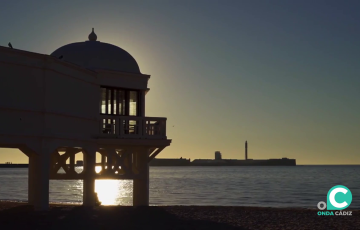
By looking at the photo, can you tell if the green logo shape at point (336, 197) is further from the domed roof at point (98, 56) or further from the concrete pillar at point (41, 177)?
the concrete pillar at point (41, 177)

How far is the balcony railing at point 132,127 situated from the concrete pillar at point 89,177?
107 cm

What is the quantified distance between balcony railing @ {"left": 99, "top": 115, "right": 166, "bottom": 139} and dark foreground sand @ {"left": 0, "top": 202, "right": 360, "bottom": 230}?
4.28m

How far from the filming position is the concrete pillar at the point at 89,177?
2514 centimetres

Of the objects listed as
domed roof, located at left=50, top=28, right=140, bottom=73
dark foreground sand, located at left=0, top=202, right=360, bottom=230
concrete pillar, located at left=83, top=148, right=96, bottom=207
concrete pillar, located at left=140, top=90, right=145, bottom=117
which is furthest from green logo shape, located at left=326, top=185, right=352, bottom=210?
domed roof, located at left=50, top=28, right=140, bottom=73

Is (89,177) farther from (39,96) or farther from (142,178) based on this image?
(39,96)

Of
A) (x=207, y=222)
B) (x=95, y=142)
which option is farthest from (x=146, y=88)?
(x=207, y=222)

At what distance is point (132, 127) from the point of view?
2636 centimetres

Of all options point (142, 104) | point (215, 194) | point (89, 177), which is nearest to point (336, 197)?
point (142, 104)

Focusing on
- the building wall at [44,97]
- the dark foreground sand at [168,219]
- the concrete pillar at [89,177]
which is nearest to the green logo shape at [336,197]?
the dark foreground sand at [168,219]

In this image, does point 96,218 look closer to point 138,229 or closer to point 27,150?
point 138,229

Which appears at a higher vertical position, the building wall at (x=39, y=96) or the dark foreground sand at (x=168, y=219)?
the building wall at (x=39, y=96)

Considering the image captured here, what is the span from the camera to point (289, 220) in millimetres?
20141

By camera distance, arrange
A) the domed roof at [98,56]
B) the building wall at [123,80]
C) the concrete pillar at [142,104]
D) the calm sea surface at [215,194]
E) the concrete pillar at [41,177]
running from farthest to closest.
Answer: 1. the calm sea surface at [215,194]
2. the concrete pillar at [142,104]
3. the domed roof at [98,56]
4. the building wall at [123,80]
5. the concrete pillar at [41,177]

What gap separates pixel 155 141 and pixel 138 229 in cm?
908
